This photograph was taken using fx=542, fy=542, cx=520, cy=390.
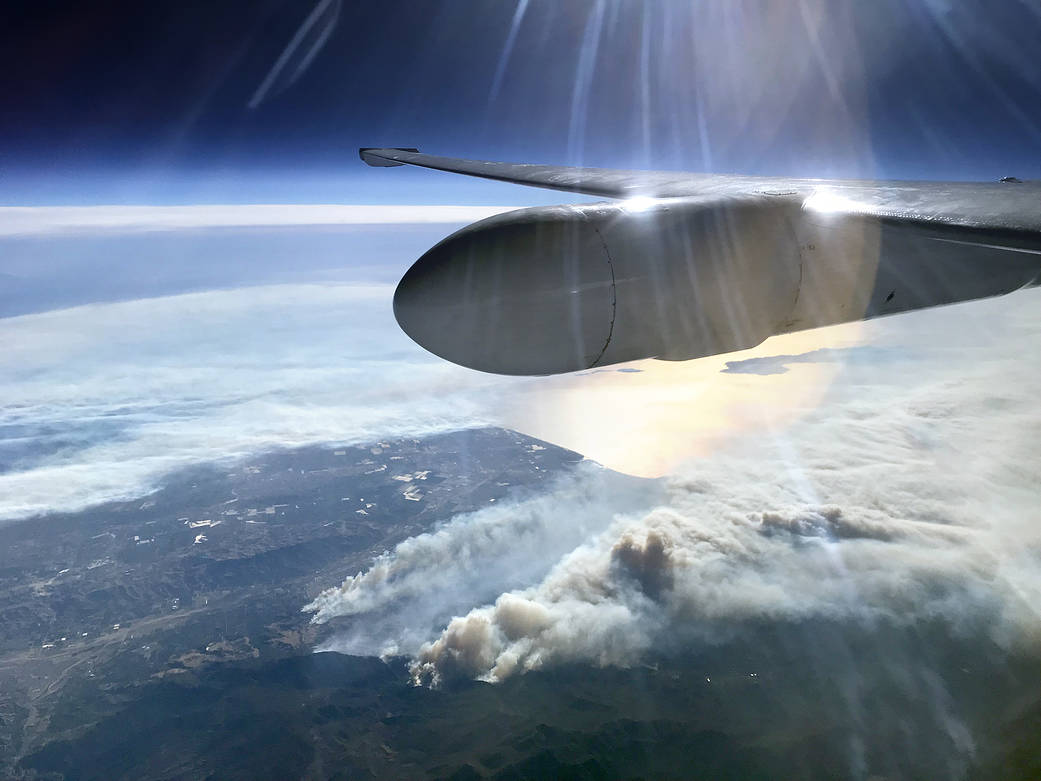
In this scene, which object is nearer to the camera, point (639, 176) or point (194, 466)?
point (639, 176)

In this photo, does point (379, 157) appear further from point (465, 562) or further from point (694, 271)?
point (465, 562)

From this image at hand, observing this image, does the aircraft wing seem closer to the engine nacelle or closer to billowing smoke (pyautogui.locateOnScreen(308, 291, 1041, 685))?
the engine nacelle

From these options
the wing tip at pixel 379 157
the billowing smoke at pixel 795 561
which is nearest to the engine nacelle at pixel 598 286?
the wing tip at pixel 379 157

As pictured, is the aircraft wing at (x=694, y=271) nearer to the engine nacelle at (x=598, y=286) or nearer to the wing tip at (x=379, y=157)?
the engine nacelle at (x=598, y=286)

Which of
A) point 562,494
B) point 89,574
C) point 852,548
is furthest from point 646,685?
point 89,574

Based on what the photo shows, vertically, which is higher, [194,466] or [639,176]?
[639,176]

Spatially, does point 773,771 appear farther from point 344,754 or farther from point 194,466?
point 194,466

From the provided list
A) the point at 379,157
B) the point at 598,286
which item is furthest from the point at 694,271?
the point at 379,157
